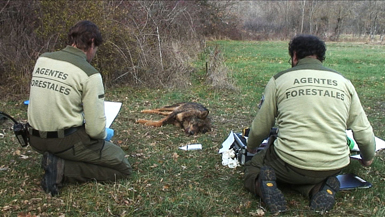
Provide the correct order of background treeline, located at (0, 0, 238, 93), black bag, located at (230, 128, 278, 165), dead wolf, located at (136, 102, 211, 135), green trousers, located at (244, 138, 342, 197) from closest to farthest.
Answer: green trousers, located at (244, 138, 342, 197)
black bag, located at (230, 128, 278, 165)
dead wolf, located at (136, 102, 211, 135)
background treeline, located at (0, 0, 238, 93)

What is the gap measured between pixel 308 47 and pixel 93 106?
7.05ft

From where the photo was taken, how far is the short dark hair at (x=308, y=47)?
337 cm

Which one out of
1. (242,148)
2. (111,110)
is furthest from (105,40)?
(242,148)

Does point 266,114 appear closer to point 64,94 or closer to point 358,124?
point 358,124

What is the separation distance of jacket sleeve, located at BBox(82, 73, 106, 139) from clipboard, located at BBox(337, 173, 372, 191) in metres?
2.62

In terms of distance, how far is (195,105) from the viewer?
6.43 m

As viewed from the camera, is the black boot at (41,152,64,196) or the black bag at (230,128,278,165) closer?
the black boot at (41,152,64,196)

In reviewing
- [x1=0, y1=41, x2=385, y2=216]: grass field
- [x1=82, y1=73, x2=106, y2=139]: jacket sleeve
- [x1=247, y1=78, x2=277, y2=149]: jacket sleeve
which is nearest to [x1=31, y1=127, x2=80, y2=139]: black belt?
[x1=82, y1=73, x2=106, y2=139]: jacket sleeve

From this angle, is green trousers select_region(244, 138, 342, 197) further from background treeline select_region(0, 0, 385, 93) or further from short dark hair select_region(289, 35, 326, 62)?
background treeline select_region(0, 0, 385, 93)

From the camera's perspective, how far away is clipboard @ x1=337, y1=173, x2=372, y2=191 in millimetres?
3758

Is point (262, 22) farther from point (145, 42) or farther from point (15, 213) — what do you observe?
point (15, 213)

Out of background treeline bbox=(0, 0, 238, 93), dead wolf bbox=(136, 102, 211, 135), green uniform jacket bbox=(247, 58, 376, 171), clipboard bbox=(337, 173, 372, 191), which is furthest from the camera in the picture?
background treeline bbox=(0, 0, 238, 93)

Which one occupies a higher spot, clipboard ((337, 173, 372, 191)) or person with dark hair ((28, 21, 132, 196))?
person with dark hair ((28, 21, 132, 196))

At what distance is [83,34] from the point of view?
3508 mm
